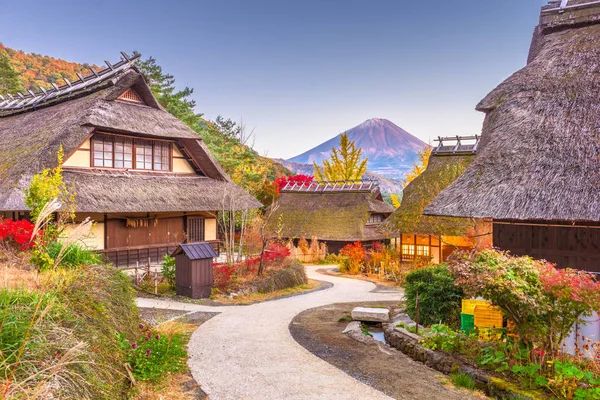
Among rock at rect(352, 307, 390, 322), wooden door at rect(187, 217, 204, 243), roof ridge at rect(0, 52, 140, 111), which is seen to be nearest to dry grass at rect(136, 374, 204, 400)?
rock at rect(352, 307, 390, 322)

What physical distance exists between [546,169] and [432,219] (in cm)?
1252

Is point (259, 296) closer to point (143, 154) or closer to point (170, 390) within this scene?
point (170, 390)

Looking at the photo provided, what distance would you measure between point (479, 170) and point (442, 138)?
55.2 feet

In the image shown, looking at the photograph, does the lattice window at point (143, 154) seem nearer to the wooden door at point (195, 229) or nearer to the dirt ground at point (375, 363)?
the wooden door at point (195, 229)

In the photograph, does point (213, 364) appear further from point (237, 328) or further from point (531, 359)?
point (531, 359)

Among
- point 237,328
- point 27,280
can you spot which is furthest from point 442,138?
point 27,280

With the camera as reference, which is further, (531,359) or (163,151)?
(163,151)

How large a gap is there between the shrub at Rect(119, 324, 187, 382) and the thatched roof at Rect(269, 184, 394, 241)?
75.1 ft

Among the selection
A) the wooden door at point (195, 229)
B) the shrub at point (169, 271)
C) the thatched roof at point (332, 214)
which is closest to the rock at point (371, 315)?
the shrub at point (169, 271)

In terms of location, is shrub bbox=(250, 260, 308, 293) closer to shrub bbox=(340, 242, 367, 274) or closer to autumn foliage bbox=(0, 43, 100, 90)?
shrub bbox=(340, 242, 367, 274)

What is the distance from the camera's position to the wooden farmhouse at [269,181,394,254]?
31.4m

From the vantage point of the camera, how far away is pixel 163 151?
21.2 m

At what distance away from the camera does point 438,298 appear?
10055 mm

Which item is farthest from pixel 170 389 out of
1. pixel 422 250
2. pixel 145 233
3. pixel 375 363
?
pixel 422 250
